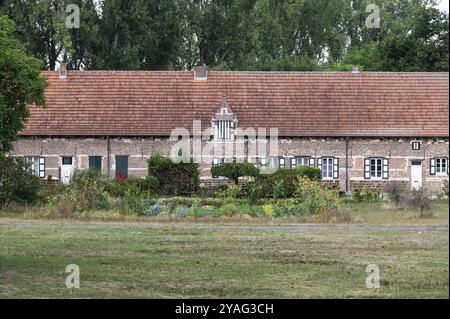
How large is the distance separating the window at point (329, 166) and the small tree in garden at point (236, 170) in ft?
13.5

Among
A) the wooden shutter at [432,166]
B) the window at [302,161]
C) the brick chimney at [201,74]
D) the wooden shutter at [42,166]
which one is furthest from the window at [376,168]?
the wooden shutter at [42,166]

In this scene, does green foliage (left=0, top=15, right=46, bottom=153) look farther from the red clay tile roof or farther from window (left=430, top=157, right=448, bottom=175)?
window (left=430, top=157, right=448, bottom=175)

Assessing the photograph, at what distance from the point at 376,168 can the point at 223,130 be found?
24.6 feet

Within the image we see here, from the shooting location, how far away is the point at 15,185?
35.8 metres

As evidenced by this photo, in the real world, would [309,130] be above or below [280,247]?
above

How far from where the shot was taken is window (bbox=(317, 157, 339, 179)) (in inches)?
1987

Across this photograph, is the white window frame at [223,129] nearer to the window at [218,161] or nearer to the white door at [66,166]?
the window at [218,161]

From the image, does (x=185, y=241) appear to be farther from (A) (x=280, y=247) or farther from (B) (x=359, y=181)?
(B) (x=359, y=181)

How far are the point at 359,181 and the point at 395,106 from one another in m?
4.14

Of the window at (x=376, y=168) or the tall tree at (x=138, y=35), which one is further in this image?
the tall tree at (x=138, y=35)

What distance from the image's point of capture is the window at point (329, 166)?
50469 mm

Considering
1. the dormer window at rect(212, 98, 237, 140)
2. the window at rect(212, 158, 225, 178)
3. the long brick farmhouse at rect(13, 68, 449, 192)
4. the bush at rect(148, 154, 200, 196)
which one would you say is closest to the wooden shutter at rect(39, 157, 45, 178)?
the long brick farmhouse at rect(13, 68, 449, 192)
